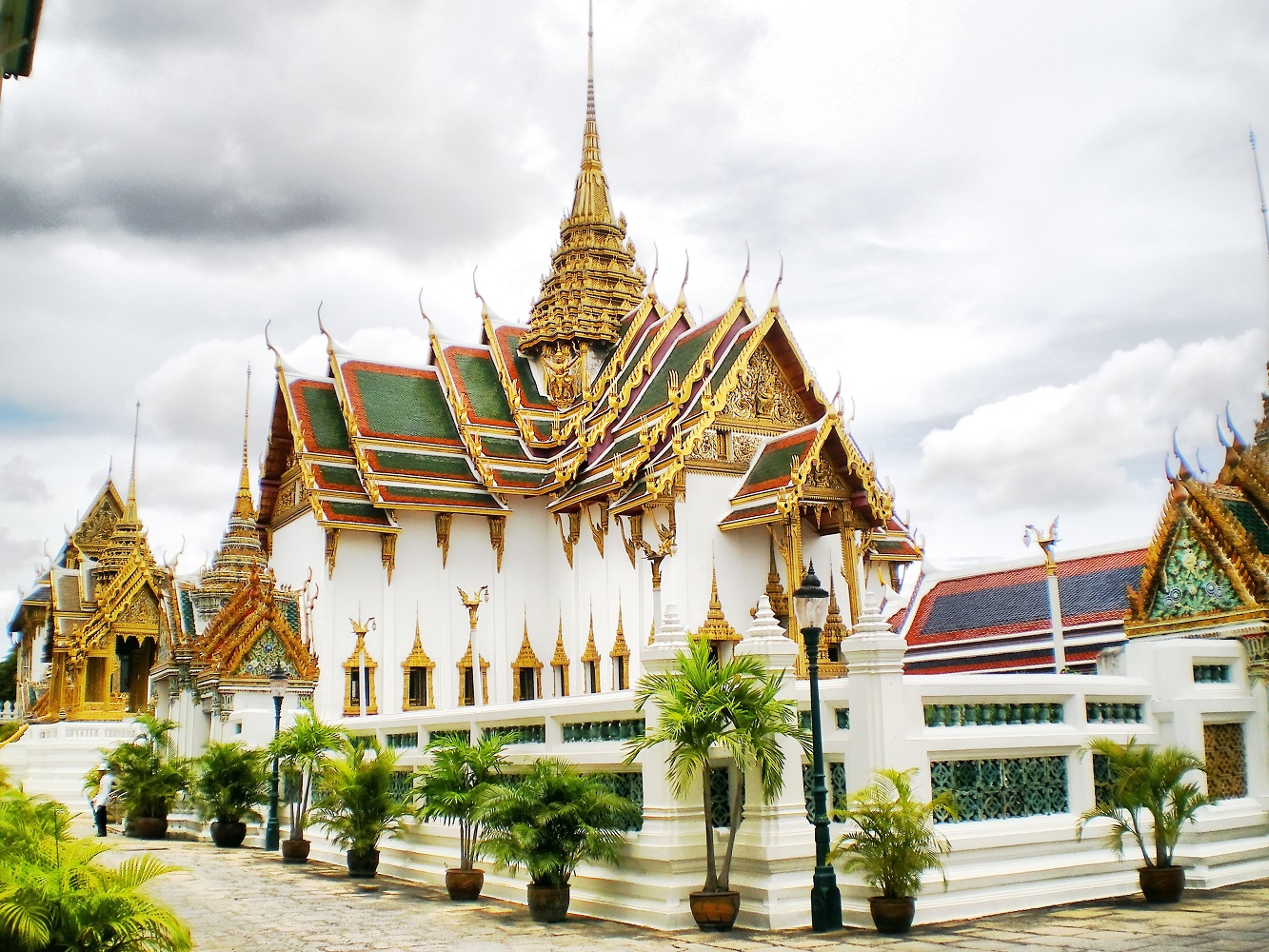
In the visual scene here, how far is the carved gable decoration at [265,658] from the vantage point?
18.6 metres

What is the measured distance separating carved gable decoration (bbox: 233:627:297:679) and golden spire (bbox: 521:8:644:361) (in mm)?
10926

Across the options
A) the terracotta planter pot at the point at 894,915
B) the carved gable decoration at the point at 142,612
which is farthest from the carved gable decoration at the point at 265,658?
the carved gable decoration at the point at 142,612

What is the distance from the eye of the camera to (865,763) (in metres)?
8.45

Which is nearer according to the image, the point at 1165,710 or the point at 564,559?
the point at 1165,710

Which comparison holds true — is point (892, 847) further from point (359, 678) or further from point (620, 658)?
point (359, 678)

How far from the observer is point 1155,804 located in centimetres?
867

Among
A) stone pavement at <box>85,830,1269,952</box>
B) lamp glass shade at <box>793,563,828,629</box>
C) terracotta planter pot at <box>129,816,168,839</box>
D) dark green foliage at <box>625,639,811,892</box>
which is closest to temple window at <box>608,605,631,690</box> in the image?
terracotta planter pot at <box>129,816,168,839</box>

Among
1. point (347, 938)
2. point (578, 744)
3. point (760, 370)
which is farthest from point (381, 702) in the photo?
point (347, 938)

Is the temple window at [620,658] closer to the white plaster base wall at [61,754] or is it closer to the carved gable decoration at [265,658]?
the carved gable decoration at [265,658]

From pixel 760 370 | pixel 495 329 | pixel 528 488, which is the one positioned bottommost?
pixel 528 488

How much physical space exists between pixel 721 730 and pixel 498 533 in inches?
662

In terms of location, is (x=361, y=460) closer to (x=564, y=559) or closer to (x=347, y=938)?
(x=564, y=559)

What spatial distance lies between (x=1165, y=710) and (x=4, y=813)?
27.4 feet

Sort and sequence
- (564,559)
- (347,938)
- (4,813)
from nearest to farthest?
(4,813) < (347,938) < (564,559)
